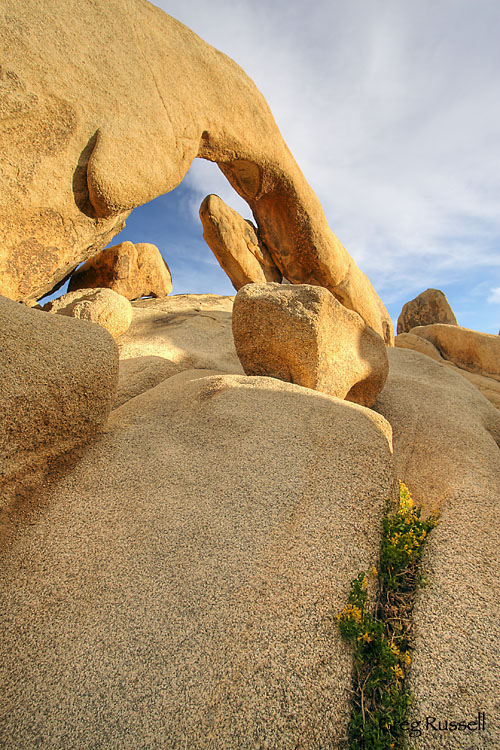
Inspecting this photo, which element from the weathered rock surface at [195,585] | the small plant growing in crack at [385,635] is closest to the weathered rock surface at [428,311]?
the weathered rock surface at [195,585]

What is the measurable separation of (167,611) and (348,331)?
343cm

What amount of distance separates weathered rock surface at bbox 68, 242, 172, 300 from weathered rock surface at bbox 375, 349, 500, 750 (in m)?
6.66

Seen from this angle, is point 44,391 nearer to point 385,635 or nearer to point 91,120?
point 385,635

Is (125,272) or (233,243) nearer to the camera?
(125,272)

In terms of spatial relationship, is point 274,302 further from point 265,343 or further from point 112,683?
point 112,683

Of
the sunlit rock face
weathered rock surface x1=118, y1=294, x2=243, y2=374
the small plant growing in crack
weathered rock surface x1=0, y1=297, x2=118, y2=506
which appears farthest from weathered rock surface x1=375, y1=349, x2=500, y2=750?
the sunlit rock face

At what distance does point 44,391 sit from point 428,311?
46.4 feet

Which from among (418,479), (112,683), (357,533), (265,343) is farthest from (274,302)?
(112,683)

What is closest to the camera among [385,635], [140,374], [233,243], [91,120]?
[385,635]

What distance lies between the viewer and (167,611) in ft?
5.77

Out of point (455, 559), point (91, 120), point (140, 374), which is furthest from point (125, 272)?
point (455, 559)

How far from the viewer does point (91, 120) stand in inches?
183

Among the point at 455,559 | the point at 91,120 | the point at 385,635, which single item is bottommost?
the point at 385,635

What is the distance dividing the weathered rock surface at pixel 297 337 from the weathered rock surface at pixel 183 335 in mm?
1298
